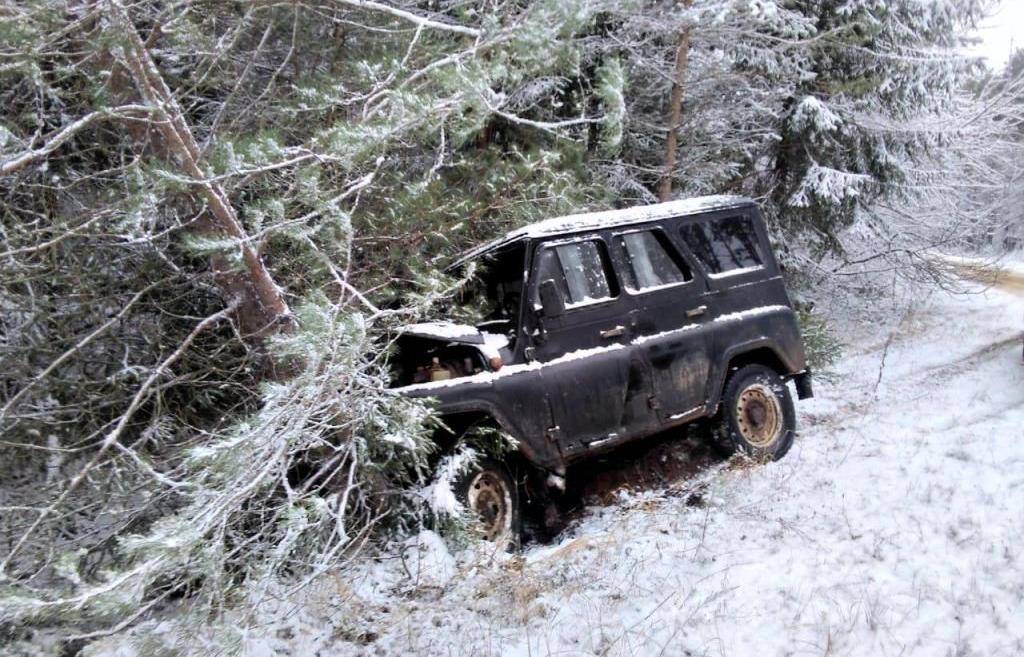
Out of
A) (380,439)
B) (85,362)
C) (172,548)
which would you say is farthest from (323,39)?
(172,548)

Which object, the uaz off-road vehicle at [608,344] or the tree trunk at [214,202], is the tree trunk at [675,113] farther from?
the tree trunk at [214,202]

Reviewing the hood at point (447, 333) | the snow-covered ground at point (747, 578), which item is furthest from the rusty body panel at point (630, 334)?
the snow-covered ground at point (747, 578)

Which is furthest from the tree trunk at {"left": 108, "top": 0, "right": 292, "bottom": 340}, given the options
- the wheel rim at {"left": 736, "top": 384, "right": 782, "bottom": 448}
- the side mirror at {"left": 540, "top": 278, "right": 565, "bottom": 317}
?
the wheel rim at {"left": 736, "top": 384, "right": 782, "bottom": 448}

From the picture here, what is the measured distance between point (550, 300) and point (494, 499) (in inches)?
54.4

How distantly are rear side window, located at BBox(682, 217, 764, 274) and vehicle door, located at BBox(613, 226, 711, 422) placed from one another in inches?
8.1

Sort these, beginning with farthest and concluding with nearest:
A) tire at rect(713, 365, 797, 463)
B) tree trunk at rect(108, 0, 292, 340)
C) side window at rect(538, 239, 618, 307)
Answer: tire at rect(713, 365, 797, 463), side window at rect(538, 239, 618, 307), tree trunk at rect(108, 0, 292, 340)

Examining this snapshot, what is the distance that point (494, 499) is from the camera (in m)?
4.36

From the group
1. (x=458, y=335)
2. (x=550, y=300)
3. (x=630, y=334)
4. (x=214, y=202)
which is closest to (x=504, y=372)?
(x=458, y=335)

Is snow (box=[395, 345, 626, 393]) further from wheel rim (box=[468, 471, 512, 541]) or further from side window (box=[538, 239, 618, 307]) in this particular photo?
wheel rim (box=[468, 471, 512, 541])

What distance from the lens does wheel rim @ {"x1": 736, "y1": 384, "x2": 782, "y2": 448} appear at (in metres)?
5.70

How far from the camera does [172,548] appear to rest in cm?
237

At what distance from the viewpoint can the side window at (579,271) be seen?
15.1 feet

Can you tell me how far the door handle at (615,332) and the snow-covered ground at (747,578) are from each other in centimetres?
129

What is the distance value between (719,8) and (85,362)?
26.2ft
